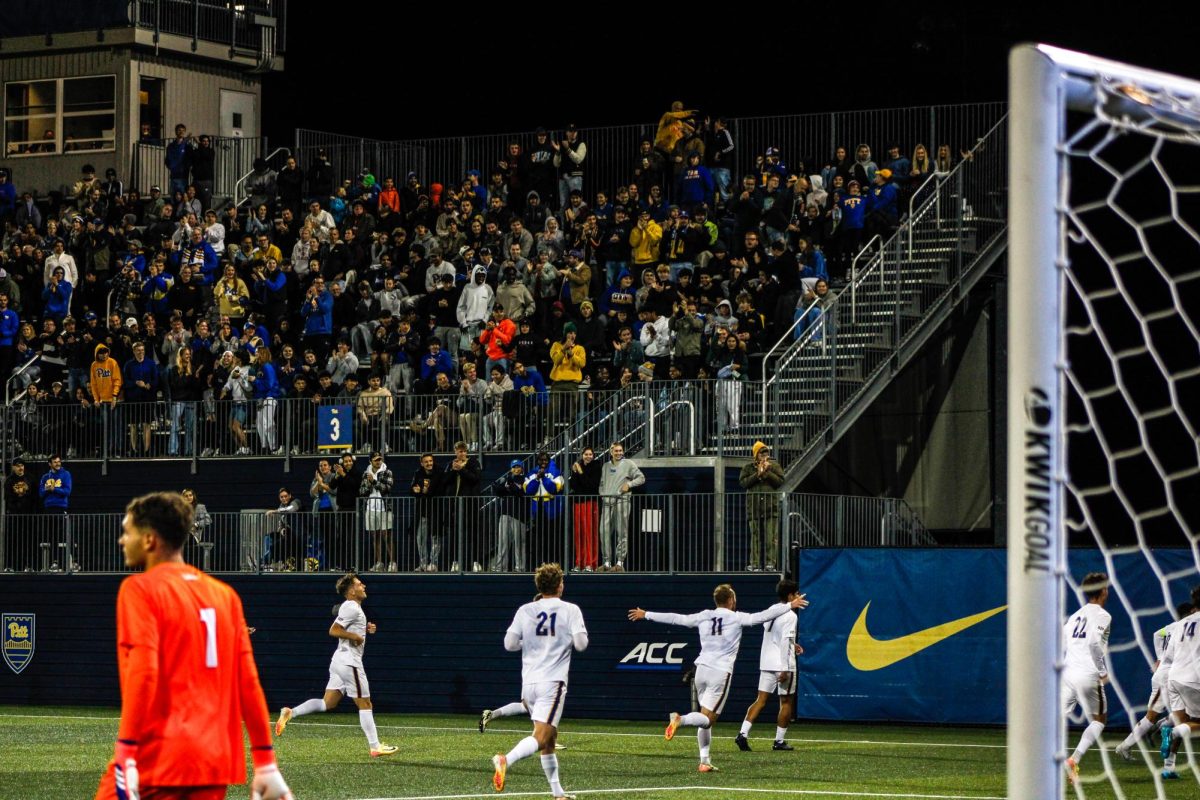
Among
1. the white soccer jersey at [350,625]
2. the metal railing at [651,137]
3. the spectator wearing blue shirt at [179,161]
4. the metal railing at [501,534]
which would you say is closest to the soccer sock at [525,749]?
the white soccer jersey at [350,625]

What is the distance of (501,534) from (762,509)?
3.85 m

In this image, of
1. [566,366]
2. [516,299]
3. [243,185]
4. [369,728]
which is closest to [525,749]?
[369,728]

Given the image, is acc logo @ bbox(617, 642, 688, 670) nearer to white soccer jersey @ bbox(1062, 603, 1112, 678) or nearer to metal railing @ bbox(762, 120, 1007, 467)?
metal railing @ bbox(762, 120, 1007, 467)

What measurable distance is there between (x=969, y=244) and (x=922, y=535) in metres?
4.35

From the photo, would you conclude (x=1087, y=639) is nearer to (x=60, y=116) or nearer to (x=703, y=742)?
(x=703, y=742)

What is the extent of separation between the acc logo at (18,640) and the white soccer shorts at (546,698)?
53.8 ft

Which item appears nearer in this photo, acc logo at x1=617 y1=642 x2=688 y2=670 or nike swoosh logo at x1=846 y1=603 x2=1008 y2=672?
nike swoosh logo at x1=846 y1=603 x2=1008 y2=672

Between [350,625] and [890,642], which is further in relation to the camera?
[890,642]

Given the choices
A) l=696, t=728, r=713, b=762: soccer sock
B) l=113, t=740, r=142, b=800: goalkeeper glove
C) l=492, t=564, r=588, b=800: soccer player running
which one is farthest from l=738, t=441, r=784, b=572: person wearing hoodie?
l=113, t=740, r=142, b=800: goalkeeper glove

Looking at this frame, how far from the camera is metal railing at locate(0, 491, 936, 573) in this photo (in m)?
24.9

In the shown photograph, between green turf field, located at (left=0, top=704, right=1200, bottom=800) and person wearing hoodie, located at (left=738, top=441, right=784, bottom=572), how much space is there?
2.13 metres

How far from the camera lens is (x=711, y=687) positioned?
18750mm

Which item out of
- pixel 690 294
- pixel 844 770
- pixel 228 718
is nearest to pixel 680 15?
pixel 690 294

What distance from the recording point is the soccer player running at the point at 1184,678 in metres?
16.6
